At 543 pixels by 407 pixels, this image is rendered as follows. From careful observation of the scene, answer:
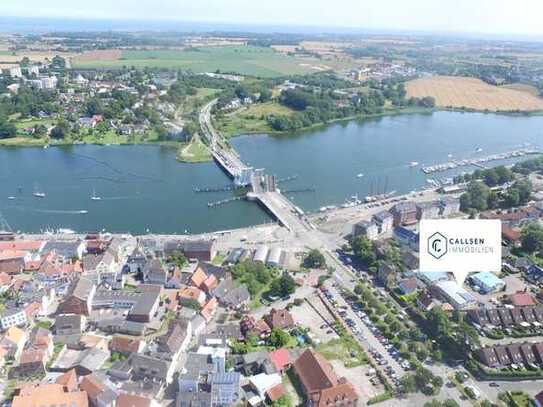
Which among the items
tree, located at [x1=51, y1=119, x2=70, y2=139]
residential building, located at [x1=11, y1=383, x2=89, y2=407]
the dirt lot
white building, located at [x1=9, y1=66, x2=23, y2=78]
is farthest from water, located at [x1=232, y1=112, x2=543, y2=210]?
white building, located at [x1=9, y1=66, x2=23, y2=78]

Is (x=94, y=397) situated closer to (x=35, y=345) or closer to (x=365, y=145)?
(x=35, y=345)

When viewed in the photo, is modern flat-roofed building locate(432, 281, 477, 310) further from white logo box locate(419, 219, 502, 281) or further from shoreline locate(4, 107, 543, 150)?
shoreline locate(4, 107, 543, 150)

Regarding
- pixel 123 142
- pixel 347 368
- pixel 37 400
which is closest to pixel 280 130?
pixel 123 142

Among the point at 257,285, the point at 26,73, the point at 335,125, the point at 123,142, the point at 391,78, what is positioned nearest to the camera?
the point at 257,285

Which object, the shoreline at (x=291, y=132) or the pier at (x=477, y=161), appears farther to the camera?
the shoreline at (x=291, y=132)

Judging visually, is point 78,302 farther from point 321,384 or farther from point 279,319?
point 321,384

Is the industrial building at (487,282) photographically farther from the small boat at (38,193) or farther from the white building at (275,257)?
the small boat at (38,193)

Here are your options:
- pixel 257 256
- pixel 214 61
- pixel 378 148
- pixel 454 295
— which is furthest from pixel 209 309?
pixel 214 61

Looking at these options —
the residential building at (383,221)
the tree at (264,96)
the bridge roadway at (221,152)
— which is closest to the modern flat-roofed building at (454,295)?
the residential building at (383,221)
